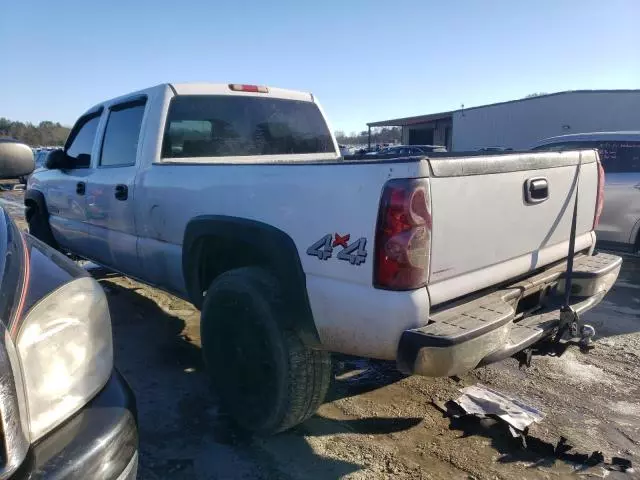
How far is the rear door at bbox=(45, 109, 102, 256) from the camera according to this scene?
4961 millimetres

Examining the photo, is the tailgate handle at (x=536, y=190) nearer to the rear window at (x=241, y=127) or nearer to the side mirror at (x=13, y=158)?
the rear window at (x=241, y=127)

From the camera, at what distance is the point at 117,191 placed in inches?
165

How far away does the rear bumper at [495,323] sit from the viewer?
7.19 ft

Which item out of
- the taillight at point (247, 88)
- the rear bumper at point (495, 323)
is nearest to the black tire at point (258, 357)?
the rear bumper at point (495, 323)

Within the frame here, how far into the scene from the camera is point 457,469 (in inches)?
108

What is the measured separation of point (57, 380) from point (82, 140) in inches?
170

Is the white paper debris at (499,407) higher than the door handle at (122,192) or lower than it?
lower

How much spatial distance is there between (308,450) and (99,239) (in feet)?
9.47

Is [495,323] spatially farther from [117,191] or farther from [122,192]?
[117,191]

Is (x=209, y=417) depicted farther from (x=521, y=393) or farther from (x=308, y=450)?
(x=521, y=393)

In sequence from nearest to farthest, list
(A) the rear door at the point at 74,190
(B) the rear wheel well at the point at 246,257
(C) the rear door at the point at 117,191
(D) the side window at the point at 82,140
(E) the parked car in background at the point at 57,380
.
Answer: (E) the parked car in background at the point at 57,380 → (B) the rear wheel well at the point at 246,257 → (C) the rear door at the point at 117,191 → (A) the rear door at the point at 74,190 → (D) the side window at the point at 82,140

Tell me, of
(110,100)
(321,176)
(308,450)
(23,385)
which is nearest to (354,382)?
(308,450)

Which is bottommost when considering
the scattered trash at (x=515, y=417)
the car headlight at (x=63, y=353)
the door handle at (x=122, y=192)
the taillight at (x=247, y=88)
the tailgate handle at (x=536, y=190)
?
the scattered trash at (x=515, y=417)

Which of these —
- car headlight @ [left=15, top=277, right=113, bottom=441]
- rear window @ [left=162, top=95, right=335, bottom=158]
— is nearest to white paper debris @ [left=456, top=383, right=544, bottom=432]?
car headlight @ [left=15, top=277, right=113, bottom=441]
